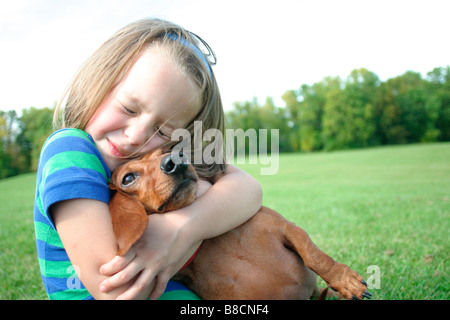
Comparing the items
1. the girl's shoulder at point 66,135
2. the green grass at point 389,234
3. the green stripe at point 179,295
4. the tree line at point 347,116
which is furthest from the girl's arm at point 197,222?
the tree line at point 347,116

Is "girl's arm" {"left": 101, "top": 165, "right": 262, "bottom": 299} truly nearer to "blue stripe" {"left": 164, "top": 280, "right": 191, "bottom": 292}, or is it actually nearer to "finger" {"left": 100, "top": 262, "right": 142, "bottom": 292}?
"finger" {"left": 100, "top": 262, "right": 142, "bottom": 292}

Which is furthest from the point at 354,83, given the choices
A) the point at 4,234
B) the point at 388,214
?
the point at 4,234

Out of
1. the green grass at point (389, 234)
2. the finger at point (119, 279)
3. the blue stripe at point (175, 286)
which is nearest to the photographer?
the finger at point (119, 279)

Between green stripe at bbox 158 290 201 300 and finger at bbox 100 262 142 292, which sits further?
green stripe at bbox 158 290 201 300

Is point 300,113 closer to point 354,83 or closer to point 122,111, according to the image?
point 354,83

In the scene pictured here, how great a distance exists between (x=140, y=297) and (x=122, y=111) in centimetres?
94

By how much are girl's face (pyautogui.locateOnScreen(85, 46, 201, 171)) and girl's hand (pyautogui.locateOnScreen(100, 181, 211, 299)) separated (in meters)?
0.46

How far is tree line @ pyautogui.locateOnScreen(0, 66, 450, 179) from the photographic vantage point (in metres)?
6.98

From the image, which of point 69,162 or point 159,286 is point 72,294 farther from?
point 69,162

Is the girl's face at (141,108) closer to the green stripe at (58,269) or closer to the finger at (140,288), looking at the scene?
the green stripe at (58,269)

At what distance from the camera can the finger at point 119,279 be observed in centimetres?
130

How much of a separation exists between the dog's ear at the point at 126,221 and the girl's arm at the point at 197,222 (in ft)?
0.25

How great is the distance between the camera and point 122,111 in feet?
5.77

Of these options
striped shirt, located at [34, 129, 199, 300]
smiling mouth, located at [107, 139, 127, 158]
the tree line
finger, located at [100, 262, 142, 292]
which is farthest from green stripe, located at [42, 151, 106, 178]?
the tree line
